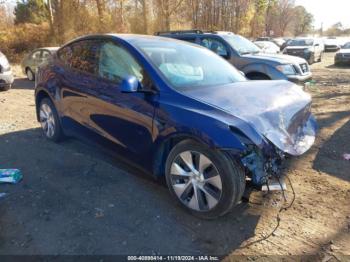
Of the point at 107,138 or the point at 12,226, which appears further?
the point at 107,138

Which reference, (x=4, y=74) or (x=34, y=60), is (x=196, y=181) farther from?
(x=34, y=60)

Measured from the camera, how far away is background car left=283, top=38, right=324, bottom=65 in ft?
65.2

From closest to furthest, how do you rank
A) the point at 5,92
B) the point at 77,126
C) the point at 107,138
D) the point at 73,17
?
the point at 107,138 < the point at 77,126 < the point at 5,92 < the point at 73,17

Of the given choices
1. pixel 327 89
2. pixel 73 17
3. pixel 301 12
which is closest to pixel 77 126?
pixel 327 89

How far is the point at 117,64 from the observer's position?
4020 mm

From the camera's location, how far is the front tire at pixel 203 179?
3.04m

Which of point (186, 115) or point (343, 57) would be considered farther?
point (343, 57)

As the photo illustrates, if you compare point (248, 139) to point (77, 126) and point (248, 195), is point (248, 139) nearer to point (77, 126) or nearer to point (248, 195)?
point (248, 195)

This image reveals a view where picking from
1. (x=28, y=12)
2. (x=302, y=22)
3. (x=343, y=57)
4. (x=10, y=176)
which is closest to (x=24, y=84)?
(x=10, y=176)

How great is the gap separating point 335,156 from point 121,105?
3.24m

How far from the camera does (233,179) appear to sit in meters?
3.02

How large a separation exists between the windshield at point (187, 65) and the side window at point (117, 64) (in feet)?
0.60

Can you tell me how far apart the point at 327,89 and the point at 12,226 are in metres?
10.3

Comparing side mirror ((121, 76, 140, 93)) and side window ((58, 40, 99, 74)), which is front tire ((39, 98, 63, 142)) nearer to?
side window ((58, 40, 99, 74))
